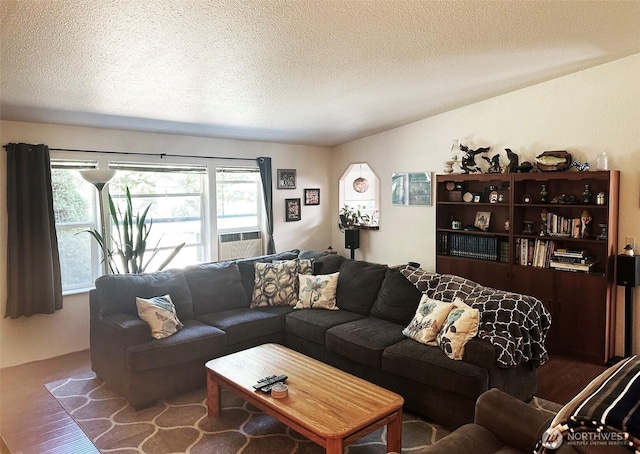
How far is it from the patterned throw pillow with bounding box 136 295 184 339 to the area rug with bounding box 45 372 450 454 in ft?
1.72

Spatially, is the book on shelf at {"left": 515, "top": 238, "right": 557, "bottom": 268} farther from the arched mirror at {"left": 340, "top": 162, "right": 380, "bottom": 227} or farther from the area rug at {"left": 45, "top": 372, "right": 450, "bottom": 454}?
the arched mirror at {"left": 340, "top": 162, "right": 380, "bottom": 227}

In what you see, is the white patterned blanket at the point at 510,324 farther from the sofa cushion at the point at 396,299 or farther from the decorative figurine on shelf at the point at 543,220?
the decorative figurine on shelf at the point at 543,220

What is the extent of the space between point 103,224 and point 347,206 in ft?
11.3

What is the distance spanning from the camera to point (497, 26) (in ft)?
9.82

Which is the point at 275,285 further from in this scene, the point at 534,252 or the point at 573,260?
the point at 573,260

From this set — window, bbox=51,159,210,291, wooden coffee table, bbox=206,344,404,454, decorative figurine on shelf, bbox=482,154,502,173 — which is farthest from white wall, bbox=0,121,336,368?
decorative figurine on shelf, bbox=482,154,502,173

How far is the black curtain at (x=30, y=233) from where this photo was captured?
13.0ft

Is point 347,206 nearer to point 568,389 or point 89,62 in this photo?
point 568,389

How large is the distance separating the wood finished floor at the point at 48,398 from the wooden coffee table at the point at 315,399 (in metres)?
0.95

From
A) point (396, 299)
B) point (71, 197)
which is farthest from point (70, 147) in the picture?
point (396, 299)

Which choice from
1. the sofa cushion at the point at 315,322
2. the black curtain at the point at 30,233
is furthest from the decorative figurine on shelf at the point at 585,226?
the black curtain at the point at 30,233

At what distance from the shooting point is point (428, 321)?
330cm

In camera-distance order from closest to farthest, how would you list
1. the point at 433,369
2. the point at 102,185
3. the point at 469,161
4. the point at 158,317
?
the point at 433,369 < the point at 158,317 < the point at 102,185 < the point at 469,161

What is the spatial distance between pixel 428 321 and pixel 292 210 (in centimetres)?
339
